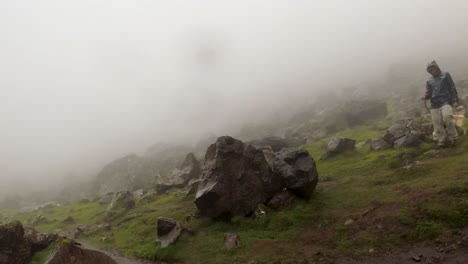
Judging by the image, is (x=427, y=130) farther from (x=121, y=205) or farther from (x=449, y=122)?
(x=121, y=205)

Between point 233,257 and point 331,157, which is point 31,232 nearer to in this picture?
point 233,257

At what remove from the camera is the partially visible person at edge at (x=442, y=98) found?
106 feet

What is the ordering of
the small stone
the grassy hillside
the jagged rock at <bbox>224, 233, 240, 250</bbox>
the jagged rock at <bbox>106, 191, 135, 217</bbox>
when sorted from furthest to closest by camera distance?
the jagged rock at <bbox>106, 191, 135, 217</bbox>
the jagged rock at <bbox>224, 233, 240, 250</bbox>
the small stone
the grassy hillside

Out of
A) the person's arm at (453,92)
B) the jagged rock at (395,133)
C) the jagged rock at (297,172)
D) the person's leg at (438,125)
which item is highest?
the person's arm at (453,92)

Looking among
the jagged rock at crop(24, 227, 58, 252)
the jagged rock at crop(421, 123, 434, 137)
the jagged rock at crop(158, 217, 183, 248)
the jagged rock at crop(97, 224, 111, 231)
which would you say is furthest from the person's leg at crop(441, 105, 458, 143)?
the jagged rock at crop(97, 224, 111, 231)

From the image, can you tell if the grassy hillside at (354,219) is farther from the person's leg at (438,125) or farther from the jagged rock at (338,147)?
the jagged rock at (338,147)

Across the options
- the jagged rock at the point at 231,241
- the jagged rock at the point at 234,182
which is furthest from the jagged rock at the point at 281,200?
the jagged rock at the point at 231,241

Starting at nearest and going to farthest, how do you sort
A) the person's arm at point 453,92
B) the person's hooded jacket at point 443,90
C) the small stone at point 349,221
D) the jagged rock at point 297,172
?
the small stone at point 349,221 → the person's arm at point 453,92 → the person's hooded jacket at point 443,90 → the jagged rock at point 297,172

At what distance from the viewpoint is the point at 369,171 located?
37938 millimetres

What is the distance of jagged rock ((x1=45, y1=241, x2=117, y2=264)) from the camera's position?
26609 mm

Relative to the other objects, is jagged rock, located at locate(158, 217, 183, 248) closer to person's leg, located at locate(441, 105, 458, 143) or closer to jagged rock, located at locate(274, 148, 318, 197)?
jagged rock, located at locate(274, 148, 318, 197)

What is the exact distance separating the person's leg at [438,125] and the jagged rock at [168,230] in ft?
80.5

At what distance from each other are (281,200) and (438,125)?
15665mm

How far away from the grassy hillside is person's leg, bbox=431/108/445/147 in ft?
4.98
